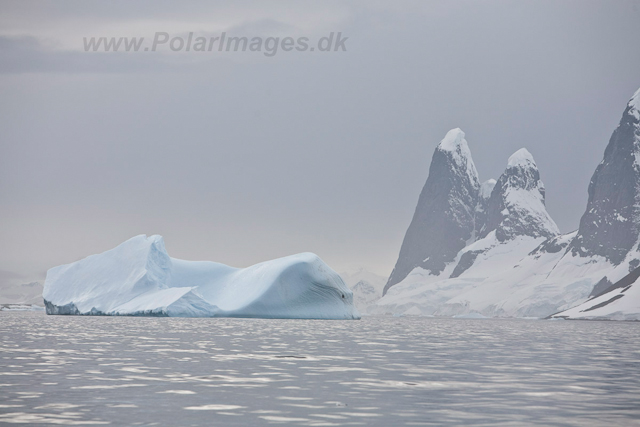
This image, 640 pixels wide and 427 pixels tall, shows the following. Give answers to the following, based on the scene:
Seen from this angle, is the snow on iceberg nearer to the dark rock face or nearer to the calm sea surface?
the dark rock face

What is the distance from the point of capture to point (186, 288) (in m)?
83.4

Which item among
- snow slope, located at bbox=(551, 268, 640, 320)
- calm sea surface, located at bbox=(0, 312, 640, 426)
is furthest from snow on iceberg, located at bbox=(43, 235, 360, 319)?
snow slope, located at bbox=(551, 268, 640, 320)

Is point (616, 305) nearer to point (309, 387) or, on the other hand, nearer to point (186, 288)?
point (186, 288)

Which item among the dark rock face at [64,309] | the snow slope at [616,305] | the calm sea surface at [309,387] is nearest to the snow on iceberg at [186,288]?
the dark rock face at [64,309]

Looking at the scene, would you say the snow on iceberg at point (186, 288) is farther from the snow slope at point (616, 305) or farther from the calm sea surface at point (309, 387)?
the snow slope at point (616, 305)

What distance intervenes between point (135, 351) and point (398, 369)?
11889 mm

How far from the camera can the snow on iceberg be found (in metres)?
85.8

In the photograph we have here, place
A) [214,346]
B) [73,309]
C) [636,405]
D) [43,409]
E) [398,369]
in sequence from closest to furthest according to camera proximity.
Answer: [43,409], [636,405], [398,369], [214,346], [73,309]

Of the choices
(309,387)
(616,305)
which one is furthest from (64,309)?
(616,305)

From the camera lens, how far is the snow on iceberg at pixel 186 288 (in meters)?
85.8

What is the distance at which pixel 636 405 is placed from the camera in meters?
17.1

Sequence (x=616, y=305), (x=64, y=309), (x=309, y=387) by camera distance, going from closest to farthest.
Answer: (x=309, y=387)
(x=64, y=309)
(x=616, y=305)

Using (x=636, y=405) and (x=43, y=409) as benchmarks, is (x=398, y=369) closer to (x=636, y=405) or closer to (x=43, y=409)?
(x=636, y=405)

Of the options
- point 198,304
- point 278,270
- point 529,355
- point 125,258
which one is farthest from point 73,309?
point 529,355
